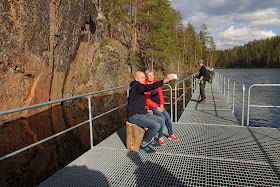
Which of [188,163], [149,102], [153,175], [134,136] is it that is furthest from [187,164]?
[149,102]

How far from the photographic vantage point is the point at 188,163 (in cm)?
345

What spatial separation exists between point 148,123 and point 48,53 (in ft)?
→ 43.0

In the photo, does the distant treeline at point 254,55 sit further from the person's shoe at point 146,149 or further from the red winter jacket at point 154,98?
the person's shoe at point 146,149

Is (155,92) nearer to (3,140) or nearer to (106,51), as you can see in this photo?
(3,140)

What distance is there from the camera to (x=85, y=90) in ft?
71.2

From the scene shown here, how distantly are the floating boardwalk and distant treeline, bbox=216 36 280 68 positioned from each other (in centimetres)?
14576

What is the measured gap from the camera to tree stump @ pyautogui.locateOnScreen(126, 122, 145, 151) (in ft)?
13.2

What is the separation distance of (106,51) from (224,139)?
21.2 metres

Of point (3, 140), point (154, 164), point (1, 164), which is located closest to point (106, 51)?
point (3, 140)

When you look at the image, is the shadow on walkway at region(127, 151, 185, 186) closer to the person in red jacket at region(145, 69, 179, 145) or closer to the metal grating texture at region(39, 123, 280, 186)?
the metal grating texture at region(39, 123, 280, 186)

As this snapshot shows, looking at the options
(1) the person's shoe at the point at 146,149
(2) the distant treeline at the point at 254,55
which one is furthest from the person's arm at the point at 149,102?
(2) the distant treeline at the point at 254,55

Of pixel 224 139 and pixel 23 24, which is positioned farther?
pixel 23 24

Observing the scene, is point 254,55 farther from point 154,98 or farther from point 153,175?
Answer: point 153,175

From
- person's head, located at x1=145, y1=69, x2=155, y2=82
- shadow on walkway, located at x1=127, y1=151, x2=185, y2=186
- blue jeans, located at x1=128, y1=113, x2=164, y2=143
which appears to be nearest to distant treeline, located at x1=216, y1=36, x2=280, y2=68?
person's head, located at x1=145, y1=69, x2=155, y2=82
